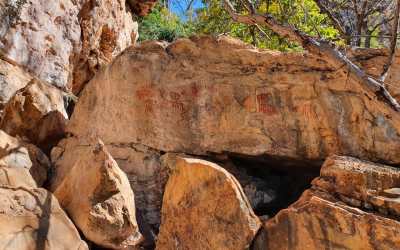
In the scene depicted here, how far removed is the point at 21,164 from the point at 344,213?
371 centimetres

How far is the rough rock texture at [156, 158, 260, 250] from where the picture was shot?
4.67 metres

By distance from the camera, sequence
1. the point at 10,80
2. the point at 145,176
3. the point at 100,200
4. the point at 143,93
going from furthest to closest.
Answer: the point at 10,80
the point at 143,93
the point at 145,176
the point at 100,200

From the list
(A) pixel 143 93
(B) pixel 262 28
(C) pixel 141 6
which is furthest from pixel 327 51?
(C) pixel 141 6

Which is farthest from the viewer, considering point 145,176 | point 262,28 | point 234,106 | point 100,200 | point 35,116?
point 262,28

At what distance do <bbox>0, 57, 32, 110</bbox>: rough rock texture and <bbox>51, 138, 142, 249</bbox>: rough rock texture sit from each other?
2.26 meters

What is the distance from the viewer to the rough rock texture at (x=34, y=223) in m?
4.58

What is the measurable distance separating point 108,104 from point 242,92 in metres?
1.89

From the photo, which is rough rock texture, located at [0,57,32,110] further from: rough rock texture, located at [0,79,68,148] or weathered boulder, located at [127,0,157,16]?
weathered boulder, located at [127,0,157,16]

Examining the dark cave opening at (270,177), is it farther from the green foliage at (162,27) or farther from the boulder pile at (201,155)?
the green foliage at (162,27)

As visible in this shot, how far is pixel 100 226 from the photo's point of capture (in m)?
5.00

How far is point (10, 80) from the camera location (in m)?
7.16

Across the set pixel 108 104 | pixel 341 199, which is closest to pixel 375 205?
pixel 341 199

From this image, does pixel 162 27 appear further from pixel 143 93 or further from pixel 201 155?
pixel 201 155

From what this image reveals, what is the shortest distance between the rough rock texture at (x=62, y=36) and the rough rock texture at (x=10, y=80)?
20 centimetres
